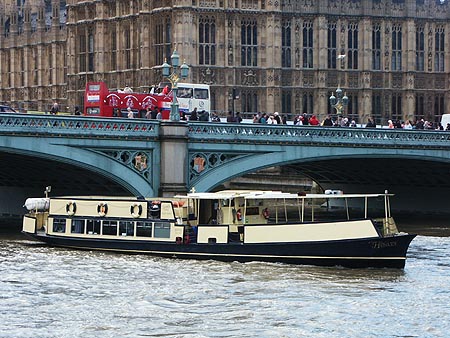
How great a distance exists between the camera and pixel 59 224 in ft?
174

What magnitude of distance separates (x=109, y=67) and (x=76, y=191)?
28346 mm

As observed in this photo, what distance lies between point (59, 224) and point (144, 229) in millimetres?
4022

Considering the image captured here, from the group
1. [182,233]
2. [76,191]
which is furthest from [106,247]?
[76,191]

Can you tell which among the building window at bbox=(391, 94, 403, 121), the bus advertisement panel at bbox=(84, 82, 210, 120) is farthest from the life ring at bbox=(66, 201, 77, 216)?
the building window at bbox=(391, 94, 403, 121)

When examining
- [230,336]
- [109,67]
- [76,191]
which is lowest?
[230,336]

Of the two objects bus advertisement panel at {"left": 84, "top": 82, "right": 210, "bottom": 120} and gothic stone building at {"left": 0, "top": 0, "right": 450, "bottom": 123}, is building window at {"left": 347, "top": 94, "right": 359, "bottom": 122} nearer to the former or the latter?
gothic stone building at {"left": 0, "top": 0, "right": 450, "bottom": 123}

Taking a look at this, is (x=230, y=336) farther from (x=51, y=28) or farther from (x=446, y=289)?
(x=51, y=28)

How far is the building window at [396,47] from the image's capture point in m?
93.2

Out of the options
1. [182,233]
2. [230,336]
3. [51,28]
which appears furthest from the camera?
[51,28]

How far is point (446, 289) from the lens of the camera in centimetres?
4175

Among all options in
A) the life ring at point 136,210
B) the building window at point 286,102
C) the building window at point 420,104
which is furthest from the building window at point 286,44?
the life ring at point 136,210

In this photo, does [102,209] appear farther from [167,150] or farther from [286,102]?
[286,102]

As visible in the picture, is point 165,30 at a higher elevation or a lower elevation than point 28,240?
higher

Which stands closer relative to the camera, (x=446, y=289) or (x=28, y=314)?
(x=28, y=314)
